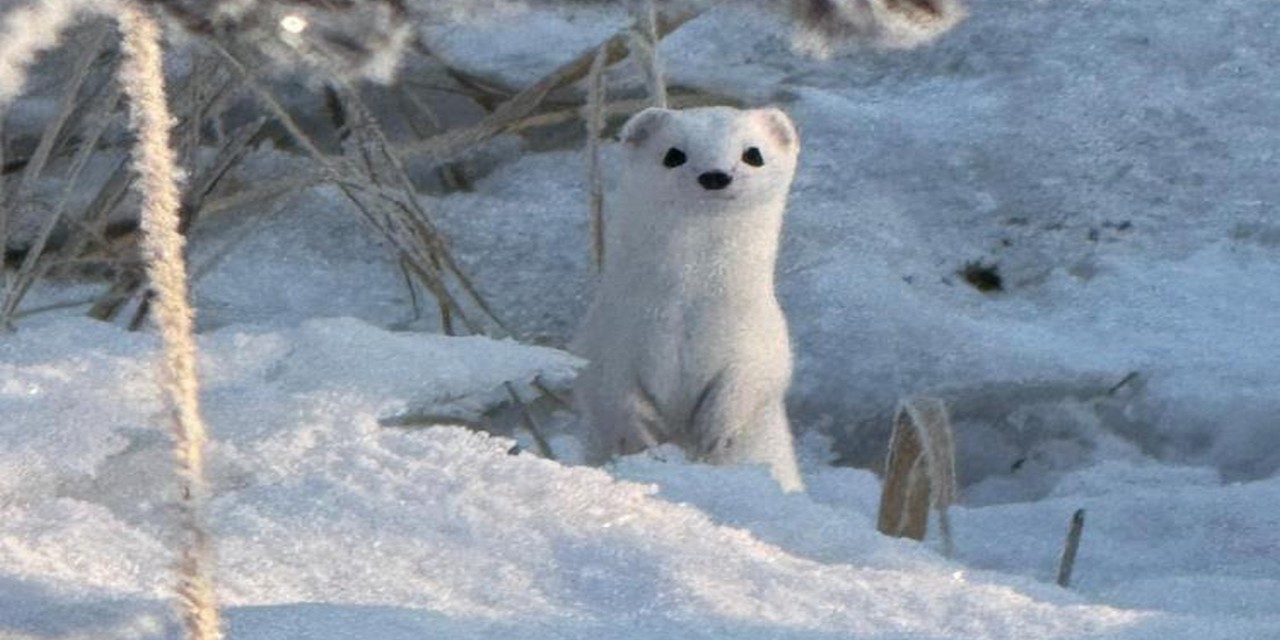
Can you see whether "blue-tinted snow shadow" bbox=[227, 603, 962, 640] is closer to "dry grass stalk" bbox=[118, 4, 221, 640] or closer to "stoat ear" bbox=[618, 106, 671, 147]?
"dry grass stalk" bbox=[118, 4, 221, 640]

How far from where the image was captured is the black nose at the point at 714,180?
279 cm

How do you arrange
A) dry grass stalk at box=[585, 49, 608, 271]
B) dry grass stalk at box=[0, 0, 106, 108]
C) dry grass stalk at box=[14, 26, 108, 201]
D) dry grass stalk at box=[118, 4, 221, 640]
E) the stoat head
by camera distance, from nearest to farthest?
dry grass stalk at box=[118, 4, 221, 640]
dry grass stalk at box=[0, 0, 106, 108]
dry grass stalk at box=[14, 26, 108, 201]
the stoat head
dry grass stalk at box=[585, 49, 608, 271]

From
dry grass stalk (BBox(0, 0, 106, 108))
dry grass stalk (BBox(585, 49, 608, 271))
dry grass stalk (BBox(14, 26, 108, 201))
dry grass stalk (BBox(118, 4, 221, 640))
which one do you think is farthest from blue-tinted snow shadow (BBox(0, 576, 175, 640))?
dry grass stalk (BBox(585, 49, 608, 271))

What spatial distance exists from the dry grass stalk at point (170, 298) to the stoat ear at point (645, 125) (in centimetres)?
205

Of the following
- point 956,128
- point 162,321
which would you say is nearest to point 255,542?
point 162,321

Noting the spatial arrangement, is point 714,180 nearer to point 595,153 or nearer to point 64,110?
point 595,153

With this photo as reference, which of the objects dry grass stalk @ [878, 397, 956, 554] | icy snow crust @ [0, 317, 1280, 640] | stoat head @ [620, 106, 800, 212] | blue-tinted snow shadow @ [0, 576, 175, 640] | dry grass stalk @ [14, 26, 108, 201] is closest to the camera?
blue-tinted snow shadow @ [0, 576, 175, 640]

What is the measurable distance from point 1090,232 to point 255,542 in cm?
240

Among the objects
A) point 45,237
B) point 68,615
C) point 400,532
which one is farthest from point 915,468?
point 68,615

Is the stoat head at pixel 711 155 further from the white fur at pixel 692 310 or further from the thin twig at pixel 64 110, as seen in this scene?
the thin twig at pixel 64 110

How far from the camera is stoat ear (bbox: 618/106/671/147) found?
281 cm

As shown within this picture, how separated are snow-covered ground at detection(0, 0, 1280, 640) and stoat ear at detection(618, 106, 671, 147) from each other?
344mm

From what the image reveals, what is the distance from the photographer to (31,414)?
1573 mm

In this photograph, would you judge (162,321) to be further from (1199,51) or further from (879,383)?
(1199,51)
